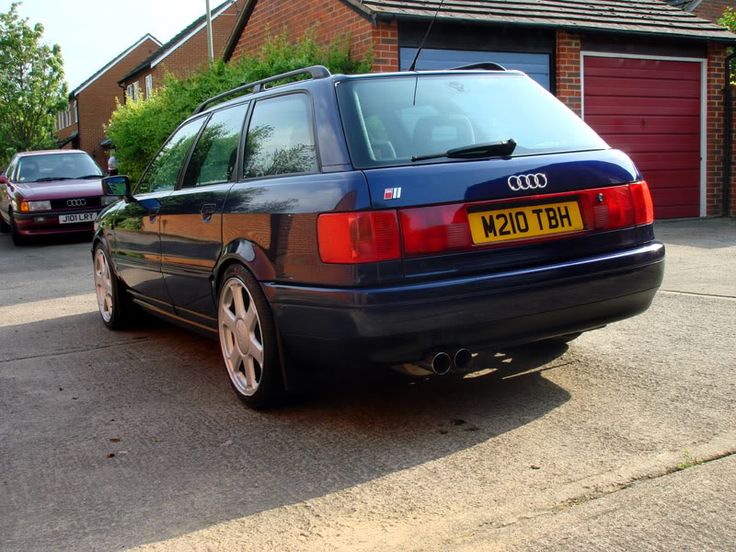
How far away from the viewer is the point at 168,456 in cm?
388

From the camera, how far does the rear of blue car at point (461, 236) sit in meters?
3.70

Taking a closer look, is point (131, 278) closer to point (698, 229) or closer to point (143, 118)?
point (698, 229)

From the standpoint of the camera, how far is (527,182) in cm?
399

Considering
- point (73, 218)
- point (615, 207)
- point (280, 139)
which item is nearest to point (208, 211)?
point (280, 139)

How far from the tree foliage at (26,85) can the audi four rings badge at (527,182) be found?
47.4 meters

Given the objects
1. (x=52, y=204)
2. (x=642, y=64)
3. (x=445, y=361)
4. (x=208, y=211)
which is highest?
(x=642, y=64)

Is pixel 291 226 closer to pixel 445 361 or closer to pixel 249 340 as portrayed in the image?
pixel 249 340

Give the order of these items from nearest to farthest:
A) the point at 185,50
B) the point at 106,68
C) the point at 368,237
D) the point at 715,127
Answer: the point at 368,237 → the point at 715,127 → the point at 185,50 → the point at 106,68

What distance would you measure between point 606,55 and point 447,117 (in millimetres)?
11391

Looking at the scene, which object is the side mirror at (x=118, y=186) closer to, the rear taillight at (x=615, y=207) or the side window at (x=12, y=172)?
the rear taillight at (x=615, y=207)

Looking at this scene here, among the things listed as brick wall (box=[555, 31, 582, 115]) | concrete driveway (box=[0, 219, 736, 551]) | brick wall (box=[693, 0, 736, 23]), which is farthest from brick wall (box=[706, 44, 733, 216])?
brick wall (box=[693, 0, 736, 23])

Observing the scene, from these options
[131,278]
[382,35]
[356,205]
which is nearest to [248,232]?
[356,205]

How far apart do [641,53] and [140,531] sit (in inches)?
548

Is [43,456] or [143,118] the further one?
[143,118]
